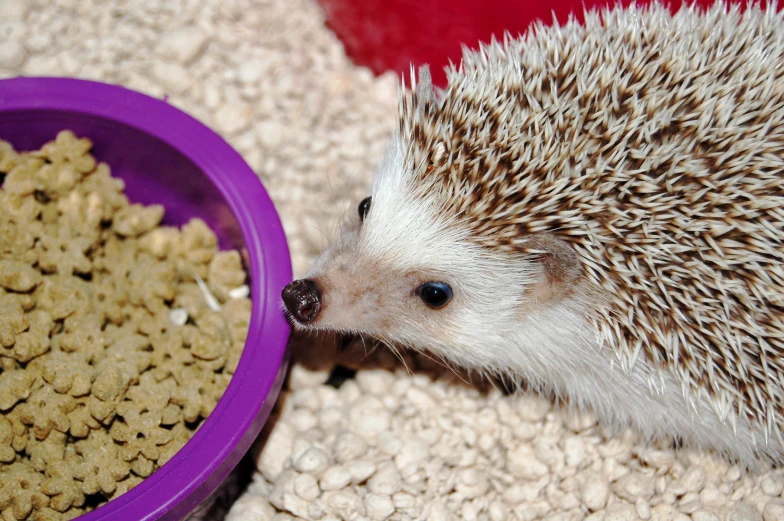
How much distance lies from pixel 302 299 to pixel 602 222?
593 millimetres

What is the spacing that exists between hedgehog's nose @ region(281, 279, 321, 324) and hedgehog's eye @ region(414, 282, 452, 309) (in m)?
0.21

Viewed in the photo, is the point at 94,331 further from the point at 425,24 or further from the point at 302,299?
the point at 425,24

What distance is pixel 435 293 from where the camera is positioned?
5.26ft

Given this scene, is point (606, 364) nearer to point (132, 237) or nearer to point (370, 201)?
point (370, 201)

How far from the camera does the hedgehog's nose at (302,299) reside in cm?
154

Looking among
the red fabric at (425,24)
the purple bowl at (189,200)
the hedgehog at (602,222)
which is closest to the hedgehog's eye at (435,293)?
the hedgehog at (602,222)

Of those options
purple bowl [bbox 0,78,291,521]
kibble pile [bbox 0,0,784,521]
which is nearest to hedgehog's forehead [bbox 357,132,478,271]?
purple bowl [bbox 0,78,291,521]

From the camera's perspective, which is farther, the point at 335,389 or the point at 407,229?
the point at 335,389

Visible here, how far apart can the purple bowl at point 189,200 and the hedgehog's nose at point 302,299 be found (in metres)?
0.08

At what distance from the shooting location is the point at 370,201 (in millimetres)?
1714

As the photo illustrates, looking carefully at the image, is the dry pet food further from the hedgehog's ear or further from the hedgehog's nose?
the hedgehog's ear

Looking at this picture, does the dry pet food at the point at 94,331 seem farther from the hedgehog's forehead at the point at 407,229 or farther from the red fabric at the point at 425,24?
the red fabric at the point at 425,24

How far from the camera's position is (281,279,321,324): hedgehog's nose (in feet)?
5.07

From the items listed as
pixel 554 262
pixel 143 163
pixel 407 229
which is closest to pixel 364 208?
pixel 407 229
